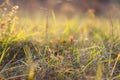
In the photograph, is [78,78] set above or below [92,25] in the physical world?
below

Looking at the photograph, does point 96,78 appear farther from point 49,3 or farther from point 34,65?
point 49,3

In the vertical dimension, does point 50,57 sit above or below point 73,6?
below

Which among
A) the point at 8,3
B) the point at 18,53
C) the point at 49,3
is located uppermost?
the point at 49,3

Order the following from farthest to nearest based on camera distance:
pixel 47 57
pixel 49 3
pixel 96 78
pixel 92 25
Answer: pixel 49 3 → pixel 92 25 → pixel 47 57 → pixel 96 78

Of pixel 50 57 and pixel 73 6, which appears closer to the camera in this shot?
pixel 50 57

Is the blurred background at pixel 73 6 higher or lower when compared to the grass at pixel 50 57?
higher

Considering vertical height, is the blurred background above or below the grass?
above

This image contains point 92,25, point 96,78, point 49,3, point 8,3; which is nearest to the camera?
point 96,78

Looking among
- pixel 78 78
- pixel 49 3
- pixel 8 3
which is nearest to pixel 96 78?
pixel 78 78

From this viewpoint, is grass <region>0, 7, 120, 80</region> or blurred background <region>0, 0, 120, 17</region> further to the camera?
blurred background <region>0, 0, 120, 17</region>

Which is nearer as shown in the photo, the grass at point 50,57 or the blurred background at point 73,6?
the grass at point 50,57

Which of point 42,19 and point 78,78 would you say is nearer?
point 78,78
